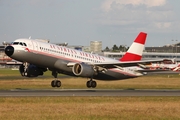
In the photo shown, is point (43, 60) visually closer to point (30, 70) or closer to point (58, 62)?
point (58, 62)

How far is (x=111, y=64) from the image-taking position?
53.3 meters

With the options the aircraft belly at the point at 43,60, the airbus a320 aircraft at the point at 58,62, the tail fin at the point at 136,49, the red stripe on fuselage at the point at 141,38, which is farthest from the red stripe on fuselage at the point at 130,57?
the aircraft belly at the point at 43,60

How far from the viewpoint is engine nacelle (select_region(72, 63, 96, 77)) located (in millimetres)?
50719

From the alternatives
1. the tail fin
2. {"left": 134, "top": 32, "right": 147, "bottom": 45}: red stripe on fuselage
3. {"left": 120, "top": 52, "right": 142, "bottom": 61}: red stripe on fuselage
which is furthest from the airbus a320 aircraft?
{"left": 134, "top": 32, "right": 147, "bottom": 45}: red stripe on fuselage

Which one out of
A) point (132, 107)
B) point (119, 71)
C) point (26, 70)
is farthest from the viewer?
point (119, 71)

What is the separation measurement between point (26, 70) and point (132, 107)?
2315cm

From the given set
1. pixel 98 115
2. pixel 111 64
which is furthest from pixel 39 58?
pixel 98 115

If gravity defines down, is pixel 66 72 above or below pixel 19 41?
below

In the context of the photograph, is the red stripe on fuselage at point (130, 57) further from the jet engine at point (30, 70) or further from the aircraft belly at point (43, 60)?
the jet engine at point (30, 70)

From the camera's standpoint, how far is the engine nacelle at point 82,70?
50719 millimetres

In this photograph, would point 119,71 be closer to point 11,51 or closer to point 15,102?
point 11,51

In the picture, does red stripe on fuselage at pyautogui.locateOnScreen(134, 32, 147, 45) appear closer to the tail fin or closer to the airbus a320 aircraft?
the tail fin

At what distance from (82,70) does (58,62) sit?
9.19 ft

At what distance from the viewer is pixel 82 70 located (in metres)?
50.6
